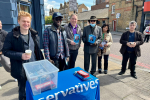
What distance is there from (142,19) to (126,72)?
16.2 m

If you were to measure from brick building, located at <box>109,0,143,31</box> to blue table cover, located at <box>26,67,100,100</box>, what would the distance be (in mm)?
19944

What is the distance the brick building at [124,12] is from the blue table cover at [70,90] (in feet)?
65.4

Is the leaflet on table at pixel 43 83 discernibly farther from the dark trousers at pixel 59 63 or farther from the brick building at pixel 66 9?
the brick building at pixel 66 9

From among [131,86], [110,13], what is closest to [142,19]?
[110,13]

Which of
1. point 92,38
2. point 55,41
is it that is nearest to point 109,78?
point 92,38

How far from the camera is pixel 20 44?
1.96 meters

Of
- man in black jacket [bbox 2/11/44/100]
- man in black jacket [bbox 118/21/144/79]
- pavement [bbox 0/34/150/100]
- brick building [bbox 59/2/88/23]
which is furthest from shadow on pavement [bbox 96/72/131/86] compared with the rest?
brick building [bbox 59/2/88/23]

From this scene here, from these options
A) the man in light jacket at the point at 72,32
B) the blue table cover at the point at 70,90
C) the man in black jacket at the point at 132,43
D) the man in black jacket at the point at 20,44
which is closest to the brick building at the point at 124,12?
the man in black jacket at the point at 132,43

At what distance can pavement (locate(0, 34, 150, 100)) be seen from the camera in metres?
2.78

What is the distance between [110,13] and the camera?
24500 millimetres

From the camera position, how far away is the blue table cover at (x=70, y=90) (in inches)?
61.0

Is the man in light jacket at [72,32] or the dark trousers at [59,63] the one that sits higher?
the man in light jacket at [72,32]

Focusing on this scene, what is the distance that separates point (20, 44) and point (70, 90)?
1.24 m

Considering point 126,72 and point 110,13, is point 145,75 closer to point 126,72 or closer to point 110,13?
point 126,72
